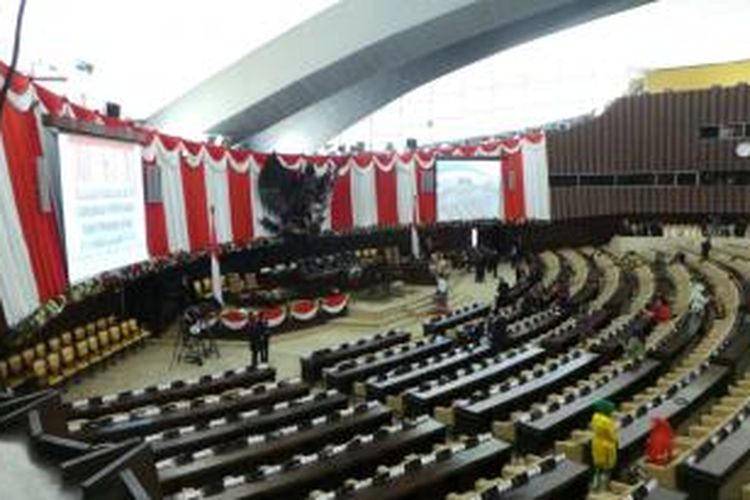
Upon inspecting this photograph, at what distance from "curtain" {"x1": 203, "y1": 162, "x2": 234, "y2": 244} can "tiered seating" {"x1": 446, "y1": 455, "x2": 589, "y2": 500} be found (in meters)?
12.9

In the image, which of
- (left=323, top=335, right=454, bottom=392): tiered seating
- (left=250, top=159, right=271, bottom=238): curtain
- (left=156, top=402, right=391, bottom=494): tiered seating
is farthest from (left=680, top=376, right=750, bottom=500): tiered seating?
(left=250, top=159, right=271, bottom=238): curtain

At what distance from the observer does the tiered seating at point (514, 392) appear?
980 centimetres

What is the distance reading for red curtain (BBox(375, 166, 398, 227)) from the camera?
26094 millimetres

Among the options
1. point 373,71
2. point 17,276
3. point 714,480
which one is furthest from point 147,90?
point 714,480

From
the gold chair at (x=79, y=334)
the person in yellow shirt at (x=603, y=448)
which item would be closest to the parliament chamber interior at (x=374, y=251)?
the person in yellow shirt at (x=603, y=448)

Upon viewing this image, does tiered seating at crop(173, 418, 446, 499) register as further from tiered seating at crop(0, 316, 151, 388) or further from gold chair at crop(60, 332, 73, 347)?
gold chair at crop(60, 332, 73, 347)

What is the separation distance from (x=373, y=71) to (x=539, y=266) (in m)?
7.88

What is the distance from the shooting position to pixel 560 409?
9555mm

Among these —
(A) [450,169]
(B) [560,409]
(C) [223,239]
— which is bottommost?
(B) [560,409]

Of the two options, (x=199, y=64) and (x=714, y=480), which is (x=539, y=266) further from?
(x=714, y=480)

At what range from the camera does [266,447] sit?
8.39 meters

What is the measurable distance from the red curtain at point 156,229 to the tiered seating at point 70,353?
5.28 ft

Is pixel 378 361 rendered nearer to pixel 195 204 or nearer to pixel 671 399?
pixel 671 399

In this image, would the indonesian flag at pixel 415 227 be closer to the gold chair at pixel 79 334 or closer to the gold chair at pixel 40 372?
the gold chair at pixel 79 334
